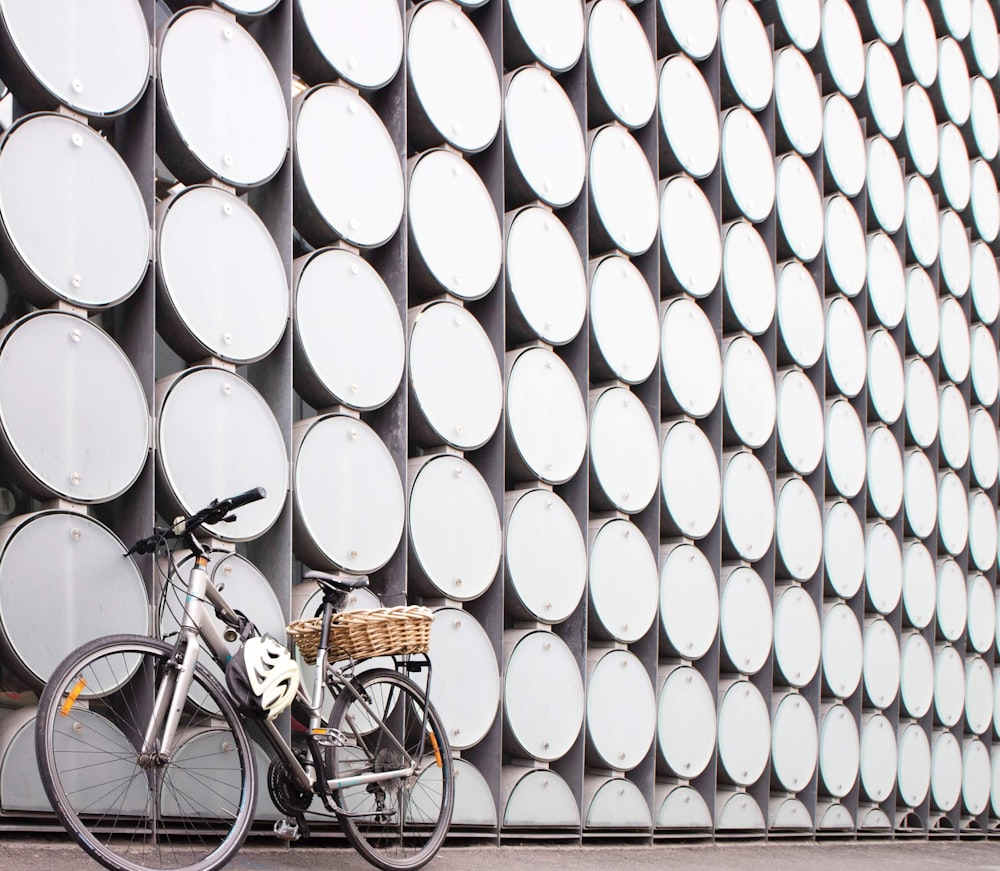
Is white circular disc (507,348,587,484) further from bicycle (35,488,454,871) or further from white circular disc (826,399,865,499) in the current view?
white circular disc (826,399,865,499)

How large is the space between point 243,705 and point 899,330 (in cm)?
642

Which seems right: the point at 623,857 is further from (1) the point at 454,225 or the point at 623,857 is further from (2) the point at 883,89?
(2) the point at 883,89

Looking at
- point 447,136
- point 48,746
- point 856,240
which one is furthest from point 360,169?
point 856,240

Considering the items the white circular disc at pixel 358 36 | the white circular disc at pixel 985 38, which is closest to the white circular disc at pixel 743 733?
the white circular disc at pixel 358 36

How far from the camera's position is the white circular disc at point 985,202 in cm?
1044

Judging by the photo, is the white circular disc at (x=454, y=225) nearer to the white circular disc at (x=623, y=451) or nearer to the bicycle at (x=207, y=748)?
the white circular disc at (x=623, y=451)

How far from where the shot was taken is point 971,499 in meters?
9.83

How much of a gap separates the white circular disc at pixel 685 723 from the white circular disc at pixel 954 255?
4463mm

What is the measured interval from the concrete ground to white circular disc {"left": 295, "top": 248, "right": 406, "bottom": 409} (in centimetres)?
177

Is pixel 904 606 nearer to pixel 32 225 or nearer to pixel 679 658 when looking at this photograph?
pixel 679 658

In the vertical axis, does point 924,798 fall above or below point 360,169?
below

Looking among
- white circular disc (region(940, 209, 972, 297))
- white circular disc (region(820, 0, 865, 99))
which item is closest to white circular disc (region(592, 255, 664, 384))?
white circular disc (region(820, 0, 865, 99))

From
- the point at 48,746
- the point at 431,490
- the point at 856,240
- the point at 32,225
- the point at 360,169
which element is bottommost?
the point at 48,746

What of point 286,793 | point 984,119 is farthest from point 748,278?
point 286,793
